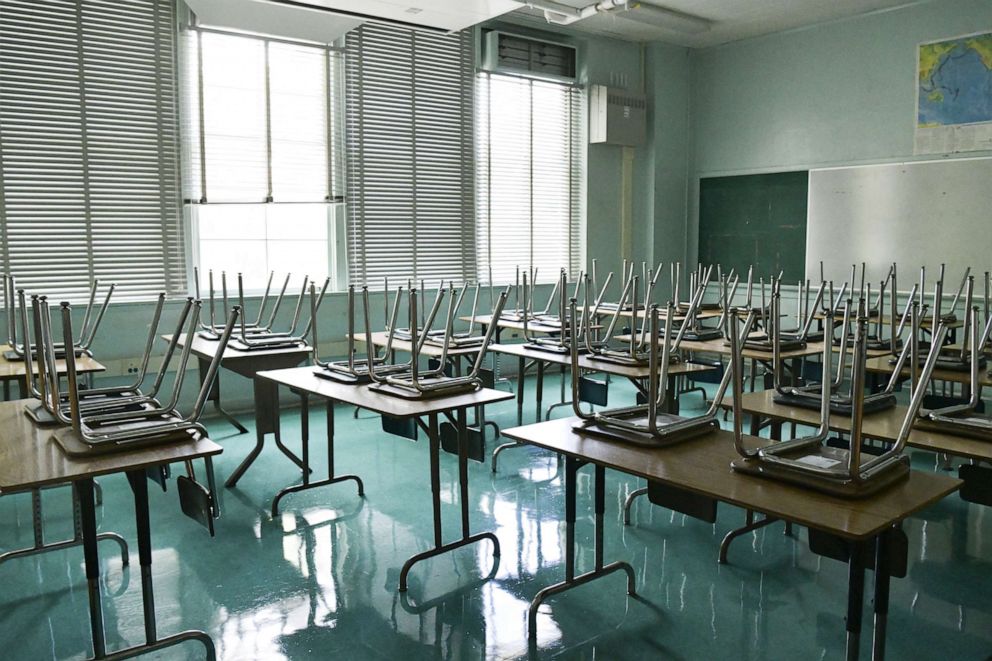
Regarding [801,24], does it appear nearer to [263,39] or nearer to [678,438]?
[263,39]

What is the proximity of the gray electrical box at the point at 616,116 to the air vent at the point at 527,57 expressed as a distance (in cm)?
33

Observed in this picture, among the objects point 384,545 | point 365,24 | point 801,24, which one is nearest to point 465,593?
point 384,545

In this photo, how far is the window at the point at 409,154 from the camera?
604 centimetres

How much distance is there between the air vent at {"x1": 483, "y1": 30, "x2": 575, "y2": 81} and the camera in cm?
662

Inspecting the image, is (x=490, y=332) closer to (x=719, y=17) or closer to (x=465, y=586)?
(x=465, y=586)

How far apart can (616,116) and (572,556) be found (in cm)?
545

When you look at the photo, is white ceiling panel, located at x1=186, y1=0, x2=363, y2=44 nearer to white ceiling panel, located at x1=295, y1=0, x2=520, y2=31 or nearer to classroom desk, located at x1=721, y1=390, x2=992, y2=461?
white ceiling panel, located at x1=295, y1=0, x2=520, y2=31

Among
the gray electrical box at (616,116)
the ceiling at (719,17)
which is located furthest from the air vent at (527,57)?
the gray electrical box at (616,116)

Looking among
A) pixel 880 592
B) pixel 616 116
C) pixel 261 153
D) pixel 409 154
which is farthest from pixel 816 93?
pixel 880 592

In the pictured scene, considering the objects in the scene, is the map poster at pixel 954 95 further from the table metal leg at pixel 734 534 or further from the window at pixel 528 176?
the table metal leg at pixel 734 534

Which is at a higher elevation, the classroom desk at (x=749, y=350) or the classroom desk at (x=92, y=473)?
the classroom desk at (x=749, y=350)

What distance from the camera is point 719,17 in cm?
655

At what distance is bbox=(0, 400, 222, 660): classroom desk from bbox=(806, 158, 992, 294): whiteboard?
225 inches

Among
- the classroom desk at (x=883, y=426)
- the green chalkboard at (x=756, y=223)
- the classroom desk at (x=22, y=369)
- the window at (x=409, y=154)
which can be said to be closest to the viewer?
the classroom desk at (x=883, y=426)
